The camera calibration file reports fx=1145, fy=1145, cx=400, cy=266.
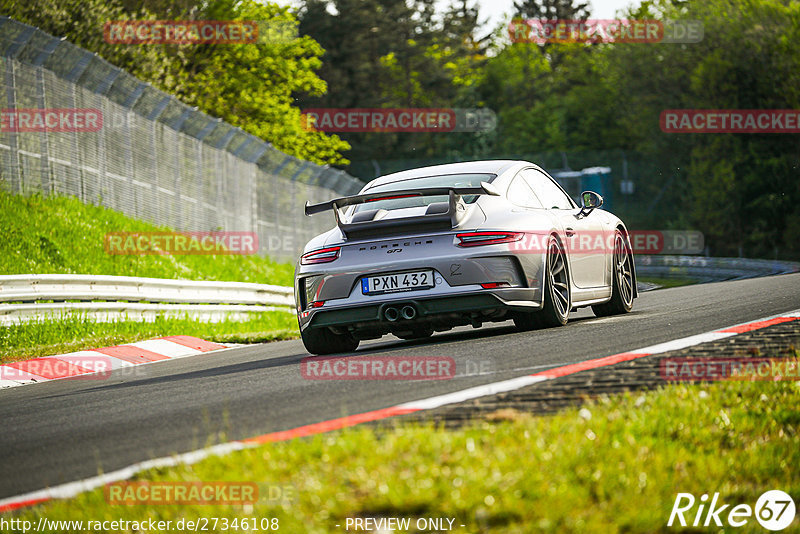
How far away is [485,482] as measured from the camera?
11.6 feet

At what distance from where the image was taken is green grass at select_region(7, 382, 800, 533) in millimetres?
3383

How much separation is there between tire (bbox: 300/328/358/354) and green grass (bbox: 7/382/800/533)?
4.48 metres

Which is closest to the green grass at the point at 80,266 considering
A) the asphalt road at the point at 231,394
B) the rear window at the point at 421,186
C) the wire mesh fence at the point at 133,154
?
the wire mesh fence at the point at 133,154

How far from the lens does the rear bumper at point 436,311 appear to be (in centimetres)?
849

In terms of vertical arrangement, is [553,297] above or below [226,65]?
below

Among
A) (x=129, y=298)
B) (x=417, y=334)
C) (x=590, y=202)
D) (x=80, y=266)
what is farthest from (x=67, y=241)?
(x=590, y=202)

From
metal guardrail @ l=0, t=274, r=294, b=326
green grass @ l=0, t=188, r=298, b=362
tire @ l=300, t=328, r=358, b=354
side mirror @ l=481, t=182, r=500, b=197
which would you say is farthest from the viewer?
green grass @ l=0, t=188, r=298, b=362

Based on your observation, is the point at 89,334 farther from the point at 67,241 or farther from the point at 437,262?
the point at 437,262

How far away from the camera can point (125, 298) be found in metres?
14.5

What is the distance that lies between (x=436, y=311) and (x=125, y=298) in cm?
703

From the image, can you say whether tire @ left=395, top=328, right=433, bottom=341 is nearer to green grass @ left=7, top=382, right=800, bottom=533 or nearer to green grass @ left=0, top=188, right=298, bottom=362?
green grass @ left=0, top=188, right=298, bottom=362

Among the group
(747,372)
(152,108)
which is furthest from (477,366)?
(152,108)

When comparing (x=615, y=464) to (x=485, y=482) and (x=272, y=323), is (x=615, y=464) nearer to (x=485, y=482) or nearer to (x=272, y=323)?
(x=485, y=482)

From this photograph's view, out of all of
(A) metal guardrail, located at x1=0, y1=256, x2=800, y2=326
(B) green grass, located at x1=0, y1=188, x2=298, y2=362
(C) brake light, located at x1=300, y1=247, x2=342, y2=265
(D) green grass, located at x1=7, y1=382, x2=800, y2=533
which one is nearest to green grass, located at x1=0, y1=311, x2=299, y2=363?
(B) green grass, located at x1=0, y1=188, x2=298, y2=362
